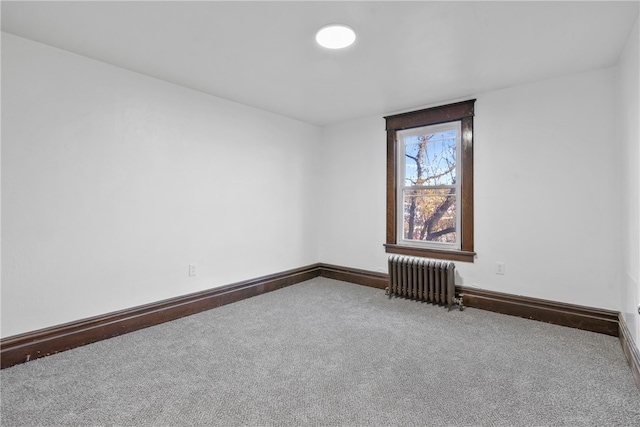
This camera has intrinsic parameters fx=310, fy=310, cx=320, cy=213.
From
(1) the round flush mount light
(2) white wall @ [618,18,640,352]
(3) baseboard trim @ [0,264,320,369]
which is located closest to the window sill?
(2) white wall @ [618,18,640,352]

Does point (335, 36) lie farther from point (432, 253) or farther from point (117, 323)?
point (117, 323)

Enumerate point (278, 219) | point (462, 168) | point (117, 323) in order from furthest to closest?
point (278, 219) → point (462, 168) → point (117, 323)

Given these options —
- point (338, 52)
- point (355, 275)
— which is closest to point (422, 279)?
point (355, 275)

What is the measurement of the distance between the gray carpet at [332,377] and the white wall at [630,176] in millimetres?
442

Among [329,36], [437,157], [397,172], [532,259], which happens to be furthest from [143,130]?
[532,259]

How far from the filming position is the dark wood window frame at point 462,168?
11.6ft

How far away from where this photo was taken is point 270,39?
230 centimetres

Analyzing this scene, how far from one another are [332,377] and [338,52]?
241 centimetres

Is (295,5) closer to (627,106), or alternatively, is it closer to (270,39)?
(270,39)

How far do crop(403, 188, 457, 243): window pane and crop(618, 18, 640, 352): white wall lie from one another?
1514 millimetres

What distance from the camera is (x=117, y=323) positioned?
2.71m

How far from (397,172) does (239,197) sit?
82.6 inches

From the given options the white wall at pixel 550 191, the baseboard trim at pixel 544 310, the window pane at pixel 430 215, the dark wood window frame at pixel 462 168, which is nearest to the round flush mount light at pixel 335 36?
the dark wood window frame at pixel 462 168

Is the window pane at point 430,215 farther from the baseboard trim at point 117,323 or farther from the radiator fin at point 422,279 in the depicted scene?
the baseboard trim at point 117,323
